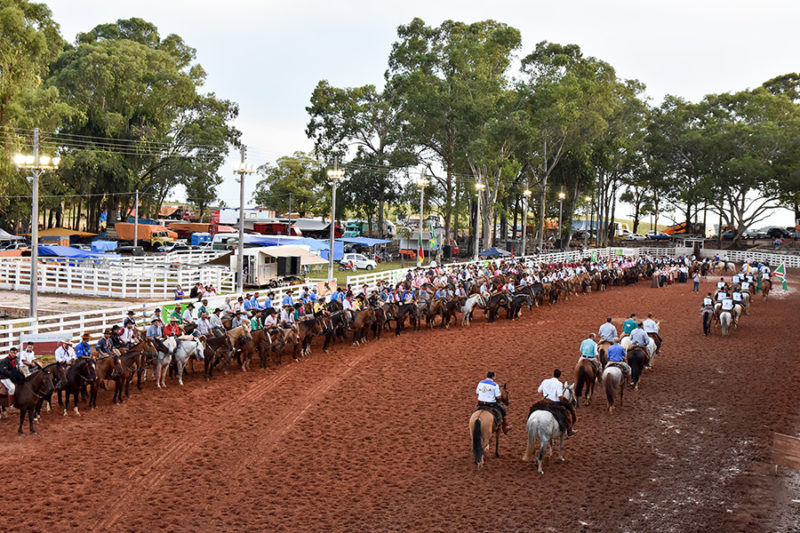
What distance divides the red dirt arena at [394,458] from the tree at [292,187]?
61447 mm

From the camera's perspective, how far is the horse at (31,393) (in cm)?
1178

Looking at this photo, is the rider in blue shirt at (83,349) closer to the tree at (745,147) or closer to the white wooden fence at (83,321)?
the white wooden fence at (83,321)

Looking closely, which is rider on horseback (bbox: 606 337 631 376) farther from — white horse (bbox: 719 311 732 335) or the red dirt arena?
white horse (bbox: 719 311 732 335)

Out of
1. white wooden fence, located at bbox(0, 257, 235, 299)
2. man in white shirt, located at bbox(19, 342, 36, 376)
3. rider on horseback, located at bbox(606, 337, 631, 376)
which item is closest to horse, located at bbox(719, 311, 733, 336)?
rider on horseback, located at bbox(606, 337, 631, 376)

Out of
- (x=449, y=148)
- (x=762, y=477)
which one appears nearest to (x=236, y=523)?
(x=762, y=477)

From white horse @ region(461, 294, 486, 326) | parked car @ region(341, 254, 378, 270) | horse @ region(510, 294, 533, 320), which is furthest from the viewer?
parked car @ region(341, 254, 378, 270)

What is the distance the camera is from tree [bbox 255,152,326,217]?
7806 cm

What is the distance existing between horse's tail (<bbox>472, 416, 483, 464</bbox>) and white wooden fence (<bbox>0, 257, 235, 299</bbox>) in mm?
20663

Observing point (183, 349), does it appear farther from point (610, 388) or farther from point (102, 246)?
point (102, 246)

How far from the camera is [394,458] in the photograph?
36.7ft

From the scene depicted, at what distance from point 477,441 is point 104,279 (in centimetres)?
2404

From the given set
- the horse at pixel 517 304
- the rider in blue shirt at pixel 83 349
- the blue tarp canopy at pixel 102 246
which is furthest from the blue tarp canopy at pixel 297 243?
the rider in blue shirt at pixel 83 349

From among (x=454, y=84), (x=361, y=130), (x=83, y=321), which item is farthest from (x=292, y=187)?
(x=83, y=321)

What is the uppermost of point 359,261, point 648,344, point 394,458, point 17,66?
point 17,66
